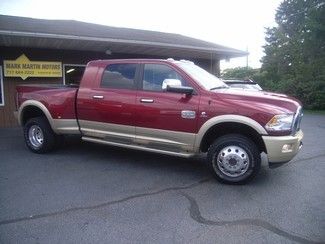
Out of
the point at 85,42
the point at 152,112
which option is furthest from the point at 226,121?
the point at 85,42

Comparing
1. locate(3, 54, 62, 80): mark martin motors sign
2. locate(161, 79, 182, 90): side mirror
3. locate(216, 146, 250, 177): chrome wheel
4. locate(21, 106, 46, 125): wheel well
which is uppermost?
locate(3, 54, 62, 80): mark martin motors sign

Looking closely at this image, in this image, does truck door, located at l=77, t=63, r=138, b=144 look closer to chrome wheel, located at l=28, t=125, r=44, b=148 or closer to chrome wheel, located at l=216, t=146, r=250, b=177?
chrome wheel, located at l=28, t=125, r=44, b=148

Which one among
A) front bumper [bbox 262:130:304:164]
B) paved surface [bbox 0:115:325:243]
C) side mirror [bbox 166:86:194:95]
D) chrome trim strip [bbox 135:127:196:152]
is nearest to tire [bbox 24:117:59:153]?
paved surface [bbox 0:115:325:243]

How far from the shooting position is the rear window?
6.70 meters

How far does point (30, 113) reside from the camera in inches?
322

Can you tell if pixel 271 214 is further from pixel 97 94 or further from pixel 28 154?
pixel 28 154

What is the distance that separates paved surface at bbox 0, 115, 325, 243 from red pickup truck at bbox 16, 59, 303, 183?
1.57 feet

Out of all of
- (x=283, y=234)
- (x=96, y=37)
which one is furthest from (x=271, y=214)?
(x=96, y=37)

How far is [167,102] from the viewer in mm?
6102

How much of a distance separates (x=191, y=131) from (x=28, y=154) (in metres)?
3.78

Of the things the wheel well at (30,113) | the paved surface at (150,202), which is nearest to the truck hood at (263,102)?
the paved surface at (150,202)

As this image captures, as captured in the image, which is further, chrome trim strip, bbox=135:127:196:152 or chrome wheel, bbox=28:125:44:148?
chrome wheel, bbox=28:125:44:148

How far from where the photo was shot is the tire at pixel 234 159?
5.61 metres

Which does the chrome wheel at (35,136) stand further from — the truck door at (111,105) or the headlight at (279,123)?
the headlight at (279,123)
